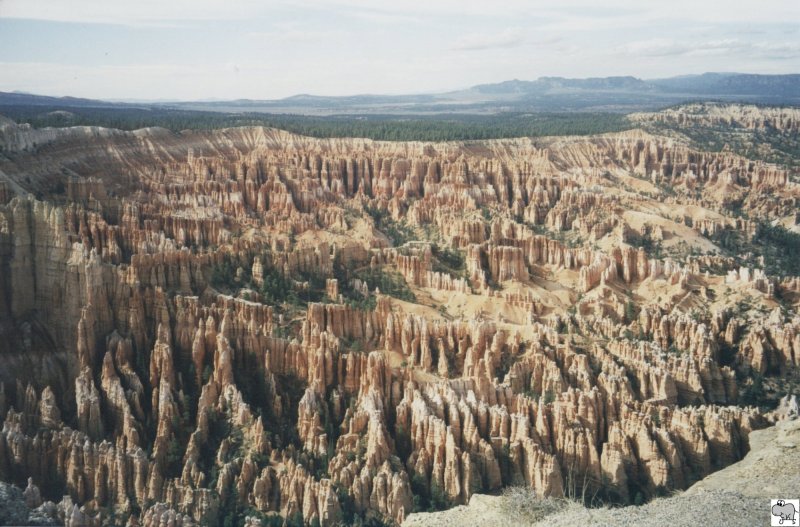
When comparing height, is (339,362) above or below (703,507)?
above

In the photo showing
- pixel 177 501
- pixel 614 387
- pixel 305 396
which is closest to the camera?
pixel 177 501

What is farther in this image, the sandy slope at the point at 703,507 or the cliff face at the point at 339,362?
the cliff face at the point at 339,362

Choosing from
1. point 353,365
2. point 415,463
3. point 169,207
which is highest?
point 169,207

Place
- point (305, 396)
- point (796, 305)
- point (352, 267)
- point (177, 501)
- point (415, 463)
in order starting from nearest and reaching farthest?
point (177, 501) → point (415, 463) → point (305, 396) → point (796, 305) → point (352, 267)

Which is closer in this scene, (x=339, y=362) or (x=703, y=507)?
(x=703, y=507)

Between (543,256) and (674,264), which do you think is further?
(543,256)

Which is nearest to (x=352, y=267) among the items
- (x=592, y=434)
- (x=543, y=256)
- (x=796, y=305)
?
(x=543, y=256)

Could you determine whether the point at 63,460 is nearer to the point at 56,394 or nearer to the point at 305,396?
the point at 56,394

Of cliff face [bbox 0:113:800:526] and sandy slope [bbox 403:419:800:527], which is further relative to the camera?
cliff face [bbox 0:113:800:526]
